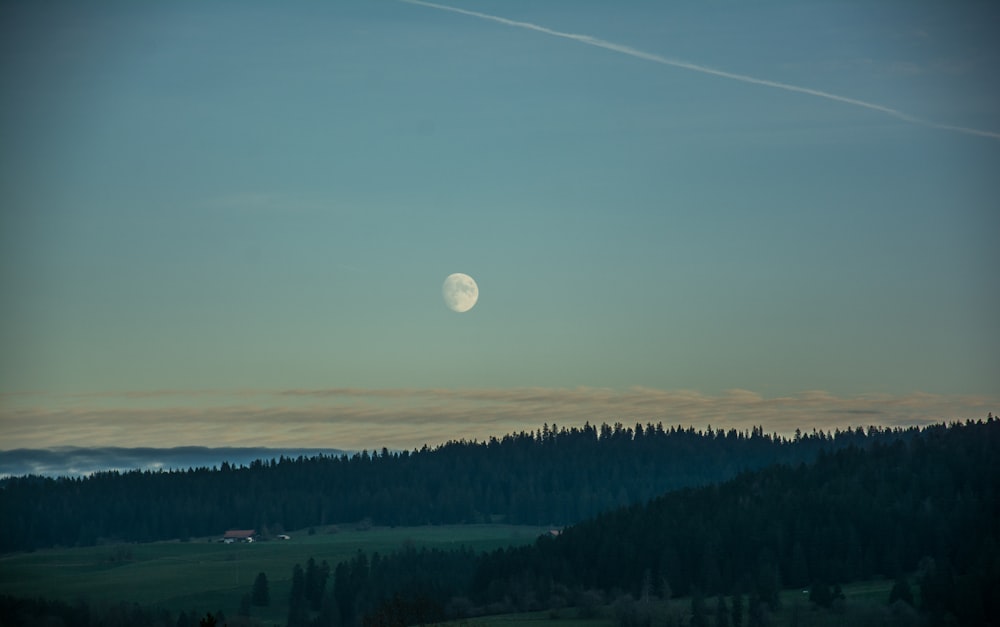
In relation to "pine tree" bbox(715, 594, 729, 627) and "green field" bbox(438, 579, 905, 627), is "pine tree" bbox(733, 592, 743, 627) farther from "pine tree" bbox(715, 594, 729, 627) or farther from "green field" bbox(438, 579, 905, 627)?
"green field" bbox(438, 579, 905, 627)

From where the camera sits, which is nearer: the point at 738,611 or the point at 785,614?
the point at 738,611

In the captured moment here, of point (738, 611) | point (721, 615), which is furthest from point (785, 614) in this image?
point (721, 615)

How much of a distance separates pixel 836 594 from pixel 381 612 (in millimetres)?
57307

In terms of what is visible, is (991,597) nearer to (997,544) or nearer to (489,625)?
(997,544)

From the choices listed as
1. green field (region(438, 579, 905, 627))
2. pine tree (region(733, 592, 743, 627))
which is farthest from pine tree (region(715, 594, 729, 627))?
pine tree (region(733, 592, 743, 627))

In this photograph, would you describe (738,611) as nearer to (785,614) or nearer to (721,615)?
(721,615)

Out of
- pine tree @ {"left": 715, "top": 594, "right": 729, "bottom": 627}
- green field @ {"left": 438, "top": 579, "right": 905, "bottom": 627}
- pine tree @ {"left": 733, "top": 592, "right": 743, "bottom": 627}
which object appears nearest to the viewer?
pine tree @ {"left": 715, "top": 594, "right": 729, "bottom": 627}

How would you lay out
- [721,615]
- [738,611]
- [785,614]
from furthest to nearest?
[785,614] < [738,611] < [721,615]

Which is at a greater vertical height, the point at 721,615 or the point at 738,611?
the point at 738,611

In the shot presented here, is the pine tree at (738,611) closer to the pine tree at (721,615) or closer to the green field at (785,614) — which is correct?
the pine tree at (721,615)

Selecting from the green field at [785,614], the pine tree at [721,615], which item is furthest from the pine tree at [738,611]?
the green field at [785,614]

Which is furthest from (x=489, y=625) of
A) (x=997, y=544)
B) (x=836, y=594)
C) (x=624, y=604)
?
(x=997, y=544)

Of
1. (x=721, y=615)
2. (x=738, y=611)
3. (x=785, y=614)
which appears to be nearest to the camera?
(x=721, y=615)

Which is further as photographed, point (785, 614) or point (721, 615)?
point (785, 614)
